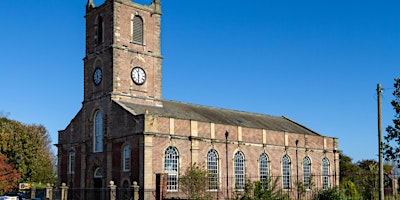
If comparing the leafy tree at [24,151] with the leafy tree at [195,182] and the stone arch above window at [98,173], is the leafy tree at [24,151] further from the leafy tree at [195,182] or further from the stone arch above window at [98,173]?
the leafy tree at [195,182]

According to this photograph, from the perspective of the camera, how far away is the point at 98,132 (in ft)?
139

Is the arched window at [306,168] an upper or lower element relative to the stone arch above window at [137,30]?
lower

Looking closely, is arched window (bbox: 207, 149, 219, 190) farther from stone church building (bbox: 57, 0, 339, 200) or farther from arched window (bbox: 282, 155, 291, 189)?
arched window (bbox: 282, 155, 291, 189)

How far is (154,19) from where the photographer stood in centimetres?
4456

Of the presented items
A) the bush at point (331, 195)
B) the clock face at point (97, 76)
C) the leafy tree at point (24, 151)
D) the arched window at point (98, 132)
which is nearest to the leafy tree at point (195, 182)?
the bush at point (331, 195)

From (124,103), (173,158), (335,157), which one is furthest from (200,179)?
(335,157)

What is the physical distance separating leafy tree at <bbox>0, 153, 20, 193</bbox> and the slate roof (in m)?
23.6

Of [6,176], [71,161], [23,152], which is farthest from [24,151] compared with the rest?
[71,161]

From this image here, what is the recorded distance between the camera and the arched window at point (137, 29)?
42969 millimetres

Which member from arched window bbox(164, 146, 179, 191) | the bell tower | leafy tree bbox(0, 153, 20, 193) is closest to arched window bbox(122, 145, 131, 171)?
arched window bbox(164, 146, 179, 191)

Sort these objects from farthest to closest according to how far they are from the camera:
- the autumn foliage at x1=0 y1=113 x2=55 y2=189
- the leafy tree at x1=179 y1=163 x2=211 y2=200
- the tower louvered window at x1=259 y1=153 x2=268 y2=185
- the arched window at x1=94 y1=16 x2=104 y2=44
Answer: the autumn foliage at x1=0 y1=113 x2=55 y2=189 → the tower louvered window at x1=259 y1=153 x2=268 y2=185 → the arched window at x1=94 y1=16 x2=104 y2=44 → the leafy tree at x1=179 y1=163 x2=211 y2=200

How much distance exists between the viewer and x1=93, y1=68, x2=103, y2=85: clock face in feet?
140

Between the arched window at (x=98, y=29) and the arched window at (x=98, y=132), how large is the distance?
20.5 ft

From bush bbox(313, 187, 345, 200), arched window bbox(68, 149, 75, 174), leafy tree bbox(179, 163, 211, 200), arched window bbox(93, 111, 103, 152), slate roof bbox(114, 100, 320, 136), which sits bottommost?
bush bbox(313, 187, 345, 200)
